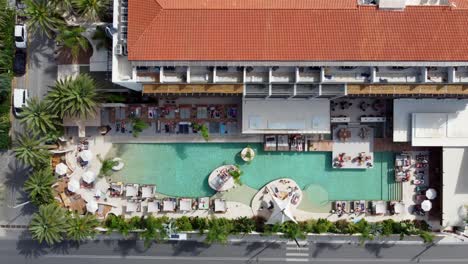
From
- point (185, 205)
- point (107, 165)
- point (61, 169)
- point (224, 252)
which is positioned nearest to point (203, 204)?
point (185, 205)

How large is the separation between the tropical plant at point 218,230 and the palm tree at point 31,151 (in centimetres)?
1594

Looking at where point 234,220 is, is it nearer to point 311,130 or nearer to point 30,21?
point 311,130

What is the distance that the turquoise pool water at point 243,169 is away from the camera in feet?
140

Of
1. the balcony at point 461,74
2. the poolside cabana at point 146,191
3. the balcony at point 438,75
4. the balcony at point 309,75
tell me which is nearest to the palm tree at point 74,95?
the poolside cabana at point 146,191

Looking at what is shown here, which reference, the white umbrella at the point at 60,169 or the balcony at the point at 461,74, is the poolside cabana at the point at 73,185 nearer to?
the white umbrella at the point at 60,169

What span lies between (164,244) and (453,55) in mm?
29429

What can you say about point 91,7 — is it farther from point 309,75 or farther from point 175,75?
point 309,75

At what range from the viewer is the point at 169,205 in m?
42.3

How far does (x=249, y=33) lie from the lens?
3459 centimetres

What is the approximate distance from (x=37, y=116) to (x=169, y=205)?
1412 cm

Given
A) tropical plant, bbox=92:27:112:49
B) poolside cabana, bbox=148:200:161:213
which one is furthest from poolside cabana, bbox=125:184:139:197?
tropical plant, bbox=92:27:112:49

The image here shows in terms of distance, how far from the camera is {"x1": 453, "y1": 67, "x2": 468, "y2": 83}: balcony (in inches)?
1423

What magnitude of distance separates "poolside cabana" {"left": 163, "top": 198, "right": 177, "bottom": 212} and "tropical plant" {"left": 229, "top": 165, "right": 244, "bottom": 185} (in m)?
6.05

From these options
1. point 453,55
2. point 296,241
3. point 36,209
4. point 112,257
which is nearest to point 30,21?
point 36,209
